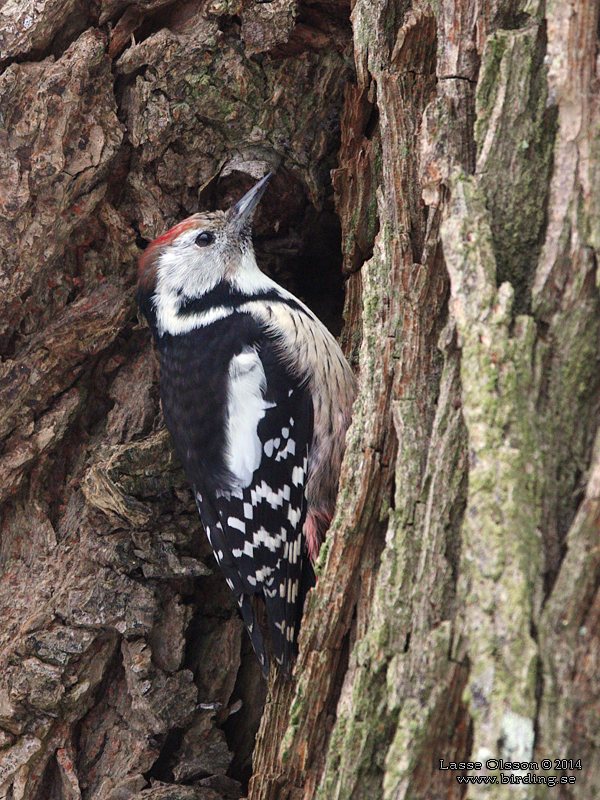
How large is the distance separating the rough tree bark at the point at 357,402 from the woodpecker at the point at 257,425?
15 cm

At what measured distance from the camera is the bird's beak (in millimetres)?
2881

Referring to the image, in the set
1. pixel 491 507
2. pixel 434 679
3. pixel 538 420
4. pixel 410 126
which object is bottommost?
pixel 434 679

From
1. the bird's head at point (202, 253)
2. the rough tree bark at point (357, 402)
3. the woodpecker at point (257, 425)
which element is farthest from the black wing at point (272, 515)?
the bird's head at point (202, 253)

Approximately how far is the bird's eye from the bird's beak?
85 mm

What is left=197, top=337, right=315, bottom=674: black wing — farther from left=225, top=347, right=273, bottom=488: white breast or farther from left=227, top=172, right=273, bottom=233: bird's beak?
left=227, top=172, right=273, bottom=233: bird's beak

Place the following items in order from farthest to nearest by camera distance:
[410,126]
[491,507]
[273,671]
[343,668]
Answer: [273,671] < [410,126] < [343,668] < [491,507]

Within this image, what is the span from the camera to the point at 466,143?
6.16ft

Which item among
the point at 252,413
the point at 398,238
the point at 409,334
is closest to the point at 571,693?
the point at 409,334

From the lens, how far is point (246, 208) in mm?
2939

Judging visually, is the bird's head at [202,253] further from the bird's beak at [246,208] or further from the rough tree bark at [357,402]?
the rough tree bark at [357,402]

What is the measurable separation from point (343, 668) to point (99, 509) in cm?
120

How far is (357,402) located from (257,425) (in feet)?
2.44

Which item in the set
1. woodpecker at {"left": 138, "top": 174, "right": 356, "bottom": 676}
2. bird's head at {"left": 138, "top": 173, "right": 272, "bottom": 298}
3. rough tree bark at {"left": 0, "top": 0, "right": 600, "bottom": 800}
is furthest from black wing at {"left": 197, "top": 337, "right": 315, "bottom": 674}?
bird's head at {"left": 138, "top": 173, "right": 272, "bottom": 298}

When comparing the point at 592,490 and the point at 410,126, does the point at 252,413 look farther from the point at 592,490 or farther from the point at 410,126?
the point at 592,490
